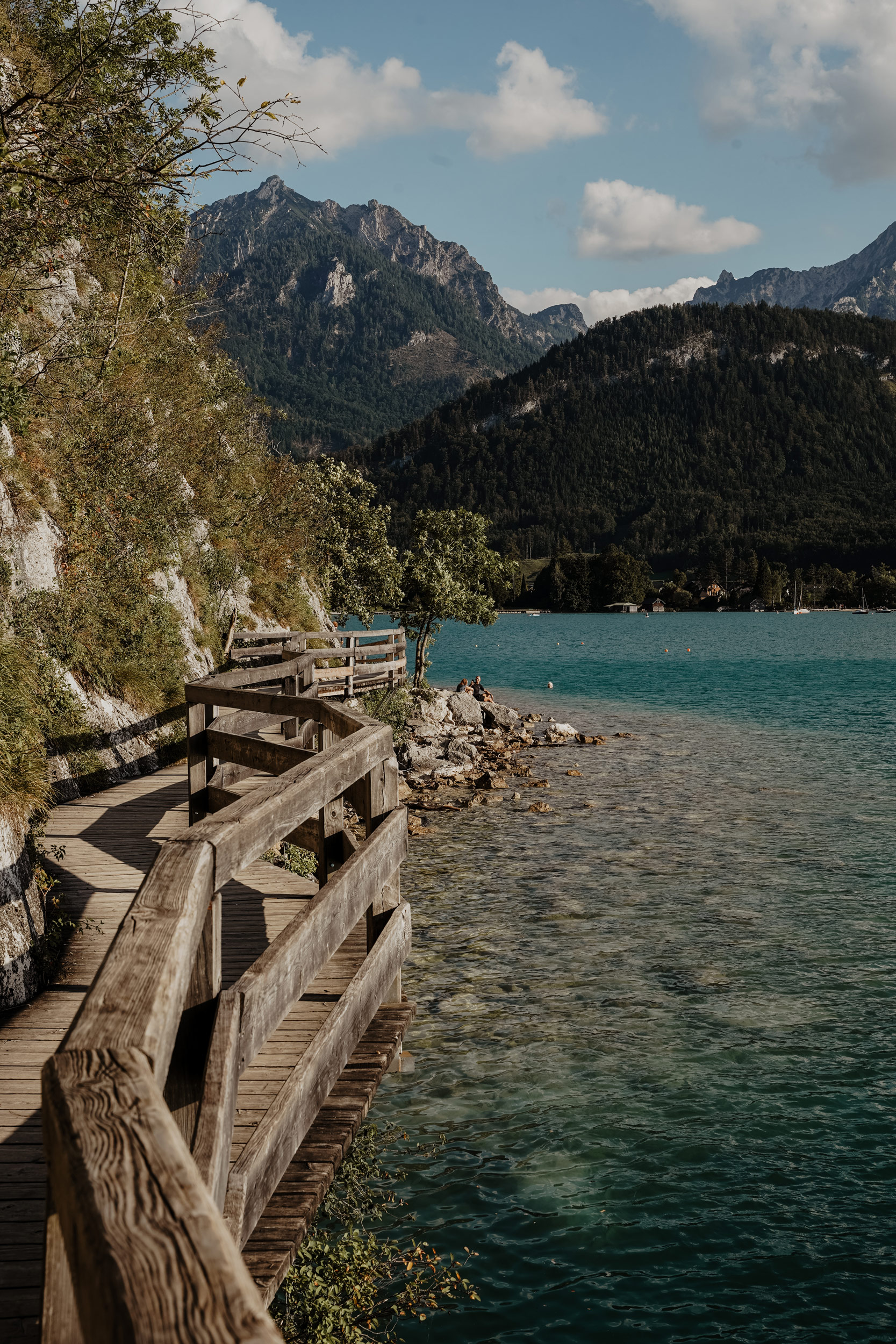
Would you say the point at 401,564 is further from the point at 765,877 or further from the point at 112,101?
the point at 112,101

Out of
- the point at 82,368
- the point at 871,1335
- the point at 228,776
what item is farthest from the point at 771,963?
the point at 82,368

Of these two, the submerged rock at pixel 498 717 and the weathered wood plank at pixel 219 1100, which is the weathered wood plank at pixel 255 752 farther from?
the submerged rock at pixel 498 717

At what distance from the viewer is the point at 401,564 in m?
42.9

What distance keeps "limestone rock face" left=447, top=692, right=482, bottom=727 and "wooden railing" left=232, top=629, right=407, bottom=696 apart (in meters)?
6.86

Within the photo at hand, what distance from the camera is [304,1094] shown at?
4.82m

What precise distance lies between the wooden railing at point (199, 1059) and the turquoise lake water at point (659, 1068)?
2369 mm

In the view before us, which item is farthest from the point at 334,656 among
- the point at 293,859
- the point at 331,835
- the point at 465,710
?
the point at 331,835

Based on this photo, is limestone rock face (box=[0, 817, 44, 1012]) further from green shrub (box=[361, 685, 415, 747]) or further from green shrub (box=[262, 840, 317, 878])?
green shrub (box=[361, 685, 415, 747])

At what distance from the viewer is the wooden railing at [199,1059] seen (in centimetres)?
141

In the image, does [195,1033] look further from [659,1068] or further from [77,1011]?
[659,1068]

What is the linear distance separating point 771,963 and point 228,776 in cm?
795

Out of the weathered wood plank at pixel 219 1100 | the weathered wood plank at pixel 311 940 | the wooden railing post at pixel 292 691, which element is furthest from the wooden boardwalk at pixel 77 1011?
the wooden railing post at pixel 292 691

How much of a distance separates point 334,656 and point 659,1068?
1692 cm

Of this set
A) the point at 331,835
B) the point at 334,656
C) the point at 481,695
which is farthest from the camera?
the point at 481,695
